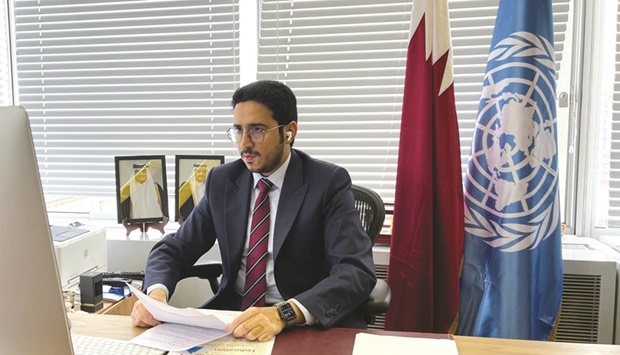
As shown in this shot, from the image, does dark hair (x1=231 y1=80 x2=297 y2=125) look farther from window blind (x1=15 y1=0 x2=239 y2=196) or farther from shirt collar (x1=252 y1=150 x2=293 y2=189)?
window blind (x1=15 y1=0 x2=239 y2=196)

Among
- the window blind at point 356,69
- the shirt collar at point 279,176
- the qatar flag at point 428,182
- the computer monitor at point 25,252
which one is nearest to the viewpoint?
the computer monitor at point 25,252

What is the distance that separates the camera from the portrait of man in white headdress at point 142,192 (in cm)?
239

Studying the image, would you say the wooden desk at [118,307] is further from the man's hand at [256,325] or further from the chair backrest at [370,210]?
the chair backrest at [370,210]

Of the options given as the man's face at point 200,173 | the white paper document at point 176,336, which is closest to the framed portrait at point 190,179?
the man's face at point 200,173

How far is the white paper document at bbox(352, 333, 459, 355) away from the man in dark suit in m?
0.38

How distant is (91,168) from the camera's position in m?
2.75

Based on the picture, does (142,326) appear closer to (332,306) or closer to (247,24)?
(332,306)

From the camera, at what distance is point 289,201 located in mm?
1659

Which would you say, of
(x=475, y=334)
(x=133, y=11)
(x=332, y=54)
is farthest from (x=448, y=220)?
(x=133, y=11)

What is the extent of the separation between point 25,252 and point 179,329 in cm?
60

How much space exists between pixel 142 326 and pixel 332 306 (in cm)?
47

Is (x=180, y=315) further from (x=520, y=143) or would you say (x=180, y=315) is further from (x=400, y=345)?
(x=520, y=143)

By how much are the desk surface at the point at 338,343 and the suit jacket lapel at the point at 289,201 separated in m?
0.44

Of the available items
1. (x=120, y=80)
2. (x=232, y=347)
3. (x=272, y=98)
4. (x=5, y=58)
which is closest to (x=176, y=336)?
(x=232, y=347)
